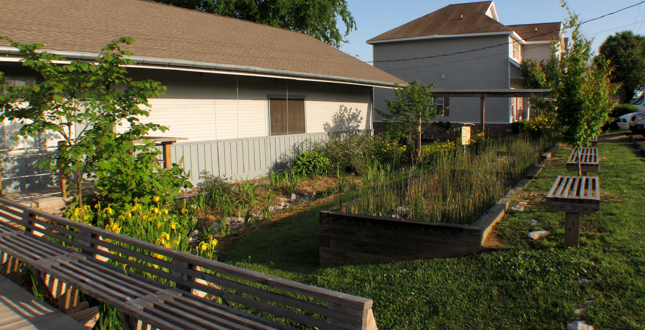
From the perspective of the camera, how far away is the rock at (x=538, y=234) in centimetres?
488

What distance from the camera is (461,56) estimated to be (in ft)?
82.2

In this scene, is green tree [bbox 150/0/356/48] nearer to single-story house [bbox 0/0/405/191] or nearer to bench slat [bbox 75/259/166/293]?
single-story house [bbox 0/0/405/191]

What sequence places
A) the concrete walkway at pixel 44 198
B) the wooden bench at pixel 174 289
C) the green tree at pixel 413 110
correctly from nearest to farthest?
1. the wooden bench at pixel 174 289
2. the concrete walkway at pixel 44 198
3. the green tree at pixel 413 110

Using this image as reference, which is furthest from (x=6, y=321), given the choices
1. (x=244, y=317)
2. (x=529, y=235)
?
(x=529, y=235)

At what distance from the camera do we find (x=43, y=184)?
25.3ft

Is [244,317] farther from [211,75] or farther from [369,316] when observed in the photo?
[211,75]

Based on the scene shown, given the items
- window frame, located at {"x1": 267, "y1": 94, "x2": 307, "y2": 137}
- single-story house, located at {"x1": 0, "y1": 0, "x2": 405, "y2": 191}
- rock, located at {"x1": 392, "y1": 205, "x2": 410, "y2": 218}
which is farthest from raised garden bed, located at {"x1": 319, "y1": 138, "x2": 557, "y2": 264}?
window frame, located at {"x1": 267, "y1": 94, "x2": 307, "y2": 137}

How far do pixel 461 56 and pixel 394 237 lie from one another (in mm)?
22322

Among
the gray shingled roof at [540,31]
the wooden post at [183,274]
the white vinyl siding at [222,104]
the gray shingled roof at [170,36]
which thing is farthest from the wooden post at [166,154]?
the gray shingled roof at [540,31]

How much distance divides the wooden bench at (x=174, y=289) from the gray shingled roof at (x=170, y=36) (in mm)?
3742

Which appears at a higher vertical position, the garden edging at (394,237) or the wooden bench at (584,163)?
the wooden bench at (584,163)

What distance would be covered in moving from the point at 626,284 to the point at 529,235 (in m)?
1.27

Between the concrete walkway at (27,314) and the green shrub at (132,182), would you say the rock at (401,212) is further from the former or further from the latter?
the concrete walkway at (27,314)

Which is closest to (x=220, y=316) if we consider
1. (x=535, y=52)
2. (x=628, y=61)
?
(x=535, y=52)
